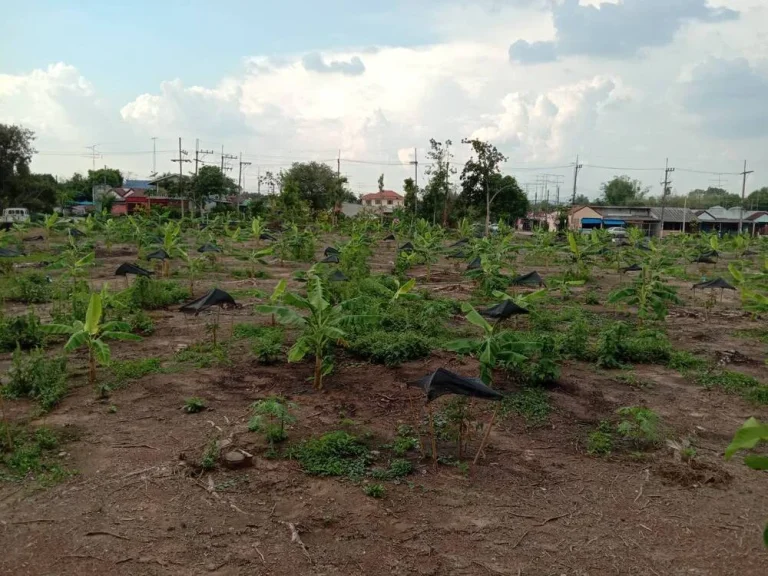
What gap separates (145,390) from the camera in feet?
26.9

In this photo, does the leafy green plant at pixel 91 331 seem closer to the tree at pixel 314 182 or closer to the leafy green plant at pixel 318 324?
the leafy green plant at pixel 318 324

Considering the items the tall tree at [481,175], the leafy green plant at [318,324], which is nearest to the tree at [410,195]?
the tall tree at [481,175]

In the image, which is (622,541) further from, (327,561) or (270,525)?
(270,525)

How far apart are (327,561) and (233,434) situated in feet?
8.33

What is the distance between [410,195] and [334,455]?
46870 mm

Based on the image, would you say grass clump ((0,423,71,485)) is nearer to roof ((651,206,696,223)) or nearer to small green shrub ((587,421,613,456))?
small green shrub ((587,421,613,456))

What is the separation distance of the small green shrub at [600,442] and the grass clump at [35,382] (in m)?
6.31

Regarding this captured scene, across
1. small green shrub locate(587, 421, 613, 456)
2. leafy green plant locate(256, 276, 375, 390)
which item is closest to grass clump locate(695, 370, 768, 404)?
small green shrub locate(587, 421, 613, 456)

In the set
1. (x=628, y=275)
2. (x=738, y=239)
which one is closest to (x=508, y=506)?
(x=628, y=275)

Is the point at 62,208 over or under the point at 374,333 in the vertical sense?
over

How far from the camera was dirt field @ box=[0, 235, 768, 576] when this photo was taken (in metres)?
4.66

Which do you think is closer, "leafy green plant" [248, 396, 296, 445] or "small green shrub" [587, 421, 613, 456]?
"leafy green plant" [248, 396, 296, 445]

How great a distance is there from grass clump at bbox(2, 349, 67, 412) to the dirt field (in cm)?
20

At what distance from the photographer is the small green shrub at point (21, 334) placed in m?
10.0
